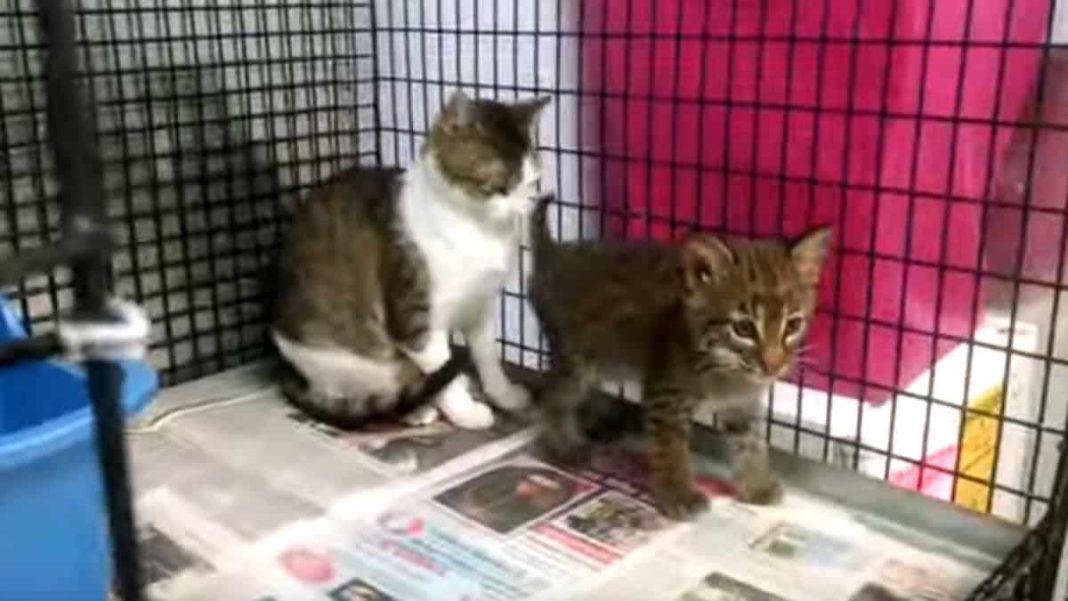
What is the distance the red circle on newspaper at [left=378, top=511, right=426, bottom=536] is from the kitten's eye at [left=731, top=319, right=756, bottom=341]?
1.33 ft

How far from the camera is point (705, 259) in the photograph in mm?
1109

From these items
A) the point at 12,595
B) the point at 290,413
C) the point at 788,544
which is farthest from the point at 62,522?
the point at 788,544

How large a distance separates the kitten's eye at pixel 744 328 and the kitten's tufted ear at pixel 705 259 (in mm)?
51

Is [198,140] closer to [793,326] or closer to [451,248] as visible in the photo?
[451,248]

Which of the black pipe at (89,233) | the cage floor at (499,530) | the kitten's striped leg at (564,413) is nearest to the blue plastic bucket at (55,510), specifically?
the cage floor at (499,530)

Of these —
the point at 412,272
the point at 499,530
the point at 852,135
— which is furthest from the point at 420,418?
the point at 852,135

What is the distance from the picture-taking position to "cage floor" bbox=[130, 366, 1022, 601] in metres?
1.05

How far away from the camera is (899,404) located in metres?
1.28

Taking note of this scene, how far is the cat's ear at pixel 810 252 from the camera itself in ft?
3.58

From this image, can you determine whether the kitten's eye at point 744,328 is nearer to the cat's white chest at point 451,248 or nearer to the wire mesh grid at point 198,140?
the cat's white chest at point 451,248

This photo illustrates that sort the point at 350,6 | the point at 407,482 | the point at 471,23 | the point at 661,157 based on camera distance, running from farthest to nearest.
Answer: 1. the point at 350,6
2. the point at 471,23
3. the point at 661,157
4. the point at 407,482

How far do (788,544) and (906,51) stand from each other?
56cm

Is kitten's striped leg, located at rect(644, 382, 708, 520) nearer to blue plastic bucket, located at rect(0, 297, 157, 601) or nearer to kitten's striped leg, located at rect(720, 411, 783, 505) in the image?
kitten's striped leg, located at rect(720, 411, 783, 505)

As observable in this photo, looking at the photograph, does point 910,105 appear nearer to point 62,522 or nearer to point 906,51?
point 906,51
